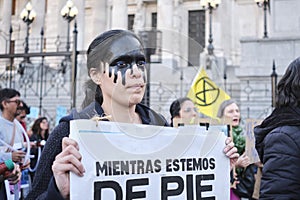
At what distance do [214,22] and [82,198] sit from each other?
1254 inches

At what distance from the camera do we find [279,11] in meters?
13.6

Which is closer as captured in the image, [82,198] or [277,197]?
[82,198]

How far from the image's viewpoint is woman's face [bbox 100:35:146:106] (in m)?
1.77

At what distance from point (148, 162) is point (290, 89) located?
1.33 metres

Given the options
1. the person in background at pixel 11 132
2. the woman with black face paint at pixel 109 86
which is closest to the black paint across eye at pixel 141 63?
the woman with black face paint at pixel 109 86

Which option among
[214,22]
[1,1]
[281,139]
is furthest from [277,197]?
[1,1]

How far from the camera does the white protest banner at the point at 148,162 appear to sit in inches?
65.1

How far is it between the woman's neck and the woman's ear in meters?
0.11

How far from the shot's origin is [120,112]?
1.85m

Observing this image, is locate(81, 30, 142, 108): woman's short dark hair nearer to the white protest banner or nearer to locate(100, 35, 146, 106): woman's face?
locate(100, 35, 146, 106): woman's face

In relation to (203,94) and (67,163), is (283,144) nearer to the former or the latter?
(203,94)

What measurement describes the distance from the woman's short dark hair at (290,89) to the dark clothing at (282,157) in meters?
0.06

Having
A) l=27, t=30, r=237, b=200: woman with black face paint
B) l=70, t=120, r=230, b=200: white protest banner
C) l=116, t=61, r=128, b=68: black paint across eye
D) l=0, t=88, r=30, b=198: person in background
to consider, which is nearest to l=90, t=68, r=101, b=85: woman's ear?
l=27, t=30, r=237, b=200: woman with black face paint

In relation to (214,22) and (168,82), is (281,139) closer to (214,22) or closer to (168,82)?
(168,82)
